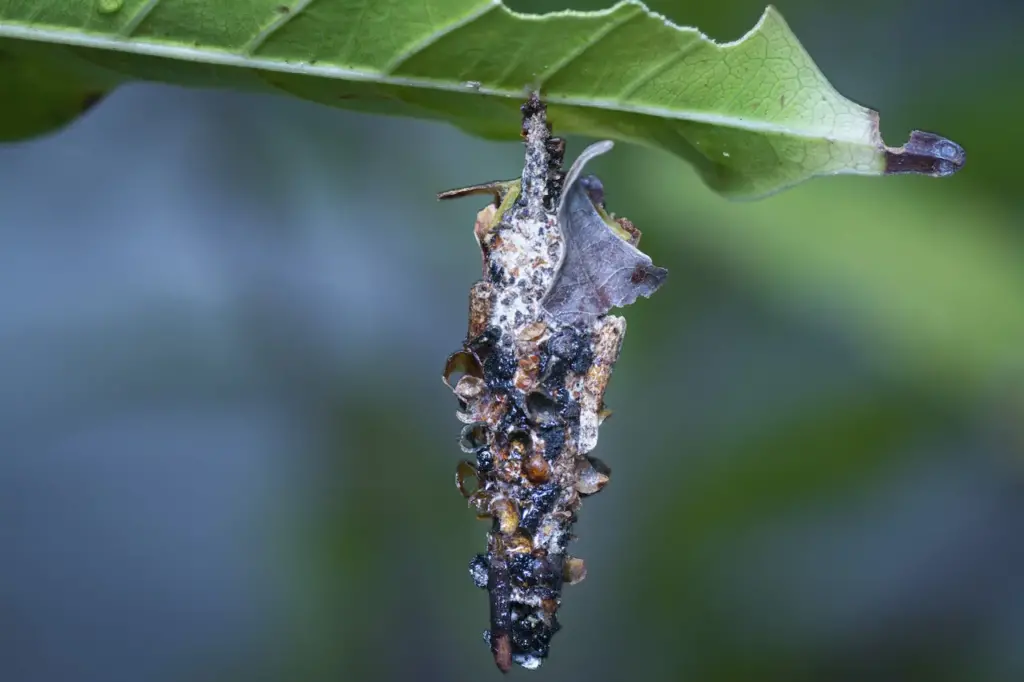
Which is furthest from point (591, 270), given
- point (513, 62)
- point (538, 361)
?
point (513, 62)

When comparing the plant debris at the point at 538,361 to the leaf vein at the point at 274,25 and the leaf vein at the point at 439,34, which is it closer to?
the leaf vein at the point at 439,34

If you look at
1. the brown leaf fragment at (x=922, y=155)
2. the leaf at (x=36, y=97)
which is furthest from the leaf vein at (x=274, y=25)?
the brown leaf fragment at (x=922, y=155)

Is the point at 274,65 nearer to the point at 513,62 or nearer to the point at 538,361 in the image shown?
the point at 513,62

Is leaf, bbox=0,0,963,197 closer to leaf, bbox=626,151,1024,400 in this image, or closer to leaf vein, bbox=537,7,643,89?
leaf vein, bbox=537,7,643,89

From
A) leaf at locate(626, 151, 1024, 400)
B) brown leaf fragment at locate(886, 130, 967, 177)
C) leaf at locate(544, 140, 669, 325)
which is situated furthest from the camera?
leaf at locate(626, 151, 1024, 400)

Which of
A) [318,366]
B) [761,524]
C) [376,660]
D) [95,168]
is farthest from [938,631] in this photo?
[95,168]

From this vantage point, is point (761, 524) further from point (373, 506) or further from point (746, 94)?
point (746, 94)

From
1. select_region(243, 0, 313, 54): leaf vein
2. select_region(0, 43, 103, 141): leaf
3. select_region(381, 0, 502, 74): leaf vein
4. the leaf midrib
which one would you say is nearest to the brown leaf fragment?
the leaf midrib
